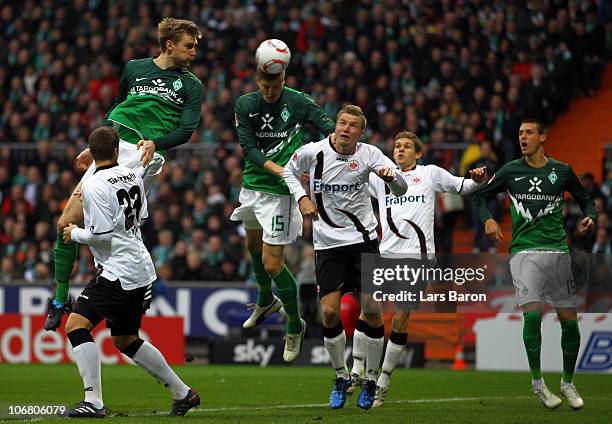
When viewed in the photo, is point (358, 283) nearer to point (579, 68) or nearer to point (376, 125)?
point (376, 125)

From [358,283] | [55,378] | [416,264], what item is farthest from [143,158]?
[55,378]

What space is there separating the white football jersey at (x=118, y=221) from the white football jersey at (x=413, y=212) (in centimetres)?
382

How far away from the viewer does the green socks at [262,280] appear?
13180 mm

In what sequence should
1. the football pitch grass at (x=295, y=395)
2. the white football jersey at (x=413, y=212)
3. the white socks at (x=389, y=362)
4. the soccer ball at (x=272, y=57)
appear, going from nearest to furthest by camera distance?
the football pitch grass at (x=295, y=395) → the soccer ball at (x=272, y=57) → the white socks at (x=389, y=362) → the white football jersey at (x=413, y=212)

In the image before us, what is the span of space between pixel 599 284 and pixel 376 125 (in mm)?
8834

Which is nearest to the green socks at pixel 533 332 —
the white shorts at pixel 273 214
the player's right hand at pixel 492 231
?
the player's right hand at pixel 492 231

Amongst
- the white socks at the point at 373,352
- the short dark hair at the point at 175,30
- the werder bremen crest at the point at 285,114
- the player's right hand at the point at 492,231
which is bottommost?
the white socks at the point at 373,352

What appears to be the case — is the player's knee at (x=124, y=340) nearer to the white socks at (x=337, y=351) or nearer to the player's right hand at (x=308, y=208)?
the player's right hand at (x=308, y=208)

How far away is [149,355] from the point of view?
10.7 m

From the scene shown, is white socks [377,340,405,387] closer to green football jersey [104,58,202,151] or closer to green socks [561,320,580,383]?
green socks [561,320,580,383]

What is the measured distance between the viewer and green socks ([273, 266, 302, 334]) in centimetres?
1279

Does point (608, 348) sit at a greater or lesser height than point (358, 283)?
lesser

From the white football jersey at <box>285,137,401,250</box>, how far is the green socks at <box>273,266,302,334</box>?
26.0 inches

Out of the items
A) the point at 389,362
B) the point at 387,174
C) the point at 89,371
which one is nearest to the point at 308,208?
the point at 387,174
